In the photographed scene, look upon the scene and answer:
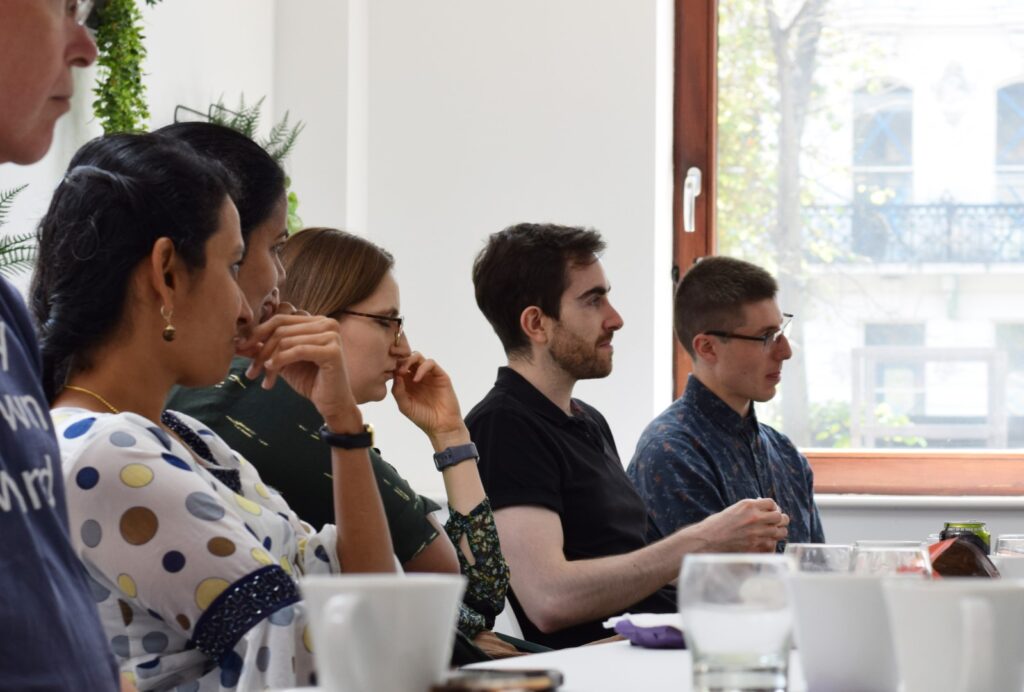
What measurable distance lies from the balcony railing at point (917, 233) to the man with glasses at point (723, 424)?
117cm

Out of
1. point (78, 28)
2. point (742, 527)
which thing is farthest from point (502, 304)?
point (78, 28)

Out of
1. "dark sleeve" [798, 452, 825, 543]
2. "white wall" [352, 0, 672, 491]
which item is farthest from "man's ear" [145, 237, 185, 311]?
"white wall" [352, 0, 672, 491]

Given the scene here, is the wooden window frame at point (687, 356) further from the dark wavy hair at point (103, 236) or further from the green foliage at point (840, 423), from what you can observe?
the dark wavy hair at point (103, 236)

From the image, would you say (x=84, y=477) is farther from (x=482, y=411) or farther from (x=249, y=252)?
(x=482, y=411)

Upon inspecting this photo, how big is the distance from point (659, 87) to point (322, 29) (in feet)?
3.46

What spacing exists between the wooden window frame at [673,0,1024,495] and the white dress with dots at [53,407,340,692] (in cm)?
305

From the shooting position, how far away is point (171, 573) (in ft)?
4.39

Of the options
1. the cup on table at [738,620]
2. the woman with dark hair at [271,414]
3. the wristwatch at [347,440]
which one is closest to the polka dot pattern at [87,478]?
the wristwatch at [347,440]

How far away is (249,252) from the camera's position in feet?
6.35

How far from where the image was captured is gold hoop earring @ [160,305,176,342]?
152cm

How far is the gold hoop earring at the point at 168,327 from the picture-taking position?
59.9 inches

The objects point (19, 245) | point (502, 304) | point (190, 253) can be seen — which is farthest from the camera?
point (502, 304)

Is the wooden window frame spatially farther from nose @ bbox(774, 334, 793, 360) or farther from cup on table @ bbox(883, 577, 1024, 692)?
cup on table @ bbox(883, 577, 1024, 692)

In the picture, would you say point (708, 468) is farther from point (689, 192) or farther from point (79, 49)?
point (79, 49)
